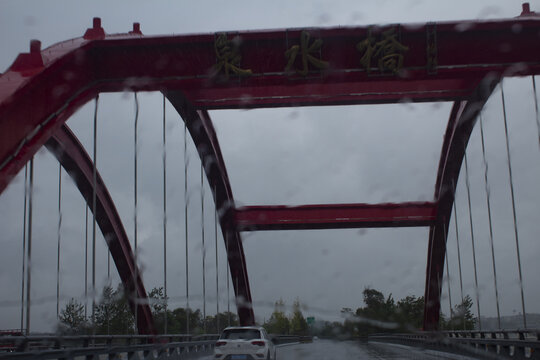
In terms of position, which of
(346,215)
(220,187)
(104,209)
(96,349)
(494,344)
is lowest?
(494,344)

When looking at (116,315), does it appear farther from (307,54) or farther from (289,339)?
(307,54)

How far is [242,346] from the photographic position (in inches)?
685

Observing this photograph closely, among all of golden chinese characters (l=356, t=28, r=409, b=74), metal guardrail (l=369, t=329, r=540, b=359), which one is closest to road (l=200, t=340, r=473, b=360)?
metal guardrail (l=369, t=329, r=540, b=359)

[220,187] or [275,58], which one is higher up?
[275,58]

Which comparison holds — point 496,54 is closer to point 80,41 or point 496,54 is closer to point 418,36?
point 418,36

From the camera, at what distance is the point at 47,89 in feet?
52.1

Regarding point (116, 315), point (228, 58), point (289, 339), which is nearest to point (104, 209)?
point (228, 58)

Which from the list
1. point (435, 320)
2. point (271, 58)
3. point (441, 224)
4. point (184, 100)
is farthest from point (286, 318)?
point (271, 58)

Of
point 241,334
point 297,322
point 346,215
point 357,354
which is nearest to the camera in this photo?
point 241,334

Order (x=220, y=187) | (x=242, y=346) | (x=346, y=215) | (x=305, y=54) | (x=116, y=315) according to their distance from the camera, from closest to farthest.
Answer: (x=305, y=54) → (x=242, y=346) → (x=220, y=187) → (x=346, y=215) → (x=116, y=315)

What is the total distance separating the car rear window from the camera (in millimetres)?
17625

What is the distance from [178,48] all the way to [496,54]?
8.47 meters

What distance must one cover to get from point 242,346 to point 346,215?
18.5 metres

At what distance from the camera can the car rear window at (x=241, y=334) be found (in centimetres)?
1762
